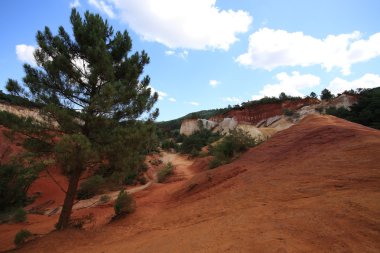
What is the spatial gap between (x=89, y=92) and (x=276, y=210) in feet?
25.9

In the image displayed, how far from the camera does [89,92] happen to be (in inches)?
395

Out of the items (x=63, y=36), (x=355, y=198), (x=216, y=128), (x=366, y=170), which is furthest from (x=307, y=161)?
(x=216, y=128)

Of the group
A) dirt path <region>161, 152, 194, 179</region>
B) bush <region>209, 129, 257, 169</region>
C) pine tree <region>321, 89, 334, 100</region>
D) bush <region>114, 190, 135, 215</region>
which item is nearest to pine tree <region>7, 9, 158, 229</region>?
bush <region>114, 190, 135, 215</region>

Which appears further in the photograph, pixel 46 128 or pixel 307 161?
pixel 307 161

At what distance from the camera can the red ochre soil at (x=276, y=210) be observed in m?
4.48

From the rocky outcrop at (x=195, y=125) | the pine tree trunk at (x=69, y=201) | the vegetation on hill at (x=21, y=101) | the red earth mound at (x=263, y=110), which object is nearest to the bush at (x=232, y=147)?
the pine tree trunk at (x=69, y=201)

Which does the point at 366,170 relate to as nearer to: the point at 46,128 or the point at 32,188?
the point at 46,128

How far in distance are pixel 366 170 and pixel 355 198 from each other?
2.37 meters

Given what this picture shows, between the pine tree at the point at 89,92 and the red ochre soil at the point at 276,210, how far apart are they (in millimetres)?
2626

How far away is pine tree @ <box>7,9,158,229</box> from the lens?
901 centimetres

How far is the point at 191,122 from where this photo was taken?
6191 cm

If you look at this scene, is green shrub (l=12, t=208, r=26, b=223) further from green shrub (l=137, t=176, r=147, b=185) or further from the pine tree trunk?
green shrub (l=137, t=176, r=147, b=185)

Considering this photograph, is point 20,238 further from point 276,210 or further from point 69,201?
point 276,210

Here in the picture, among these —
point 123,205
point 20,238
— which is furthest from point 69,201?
point 123,205
